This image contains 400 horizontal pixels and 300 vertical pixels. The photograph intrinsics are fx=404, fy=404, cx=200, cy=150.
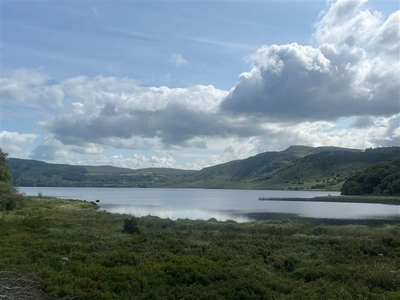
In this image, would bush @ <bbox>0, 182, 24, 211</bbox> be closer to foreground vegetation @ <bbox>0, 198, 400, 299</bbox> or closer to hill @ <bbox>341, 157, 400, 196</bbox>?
foreground vegetation @ <bbox>0, 198, 400, 299</bbox>

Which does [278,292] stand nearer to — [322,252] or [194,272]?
[194,272]

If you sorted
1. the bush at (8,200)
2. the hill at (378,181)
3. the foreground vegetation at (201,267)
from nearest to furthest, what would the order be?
the foreground vegetation at (201,267), the bush at (8,200), the hill at (378,181)

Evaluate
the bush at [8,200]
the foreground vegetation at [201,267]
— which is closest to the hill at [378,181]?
the bush at [8,200]

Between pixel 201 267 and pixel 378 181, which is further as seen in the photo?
pixel 378 181

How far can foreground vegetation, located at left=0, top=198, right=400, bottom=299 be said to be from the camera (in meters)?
17.7

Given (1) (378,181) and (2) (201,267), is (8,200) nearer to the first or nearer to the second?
(2) (201,267)

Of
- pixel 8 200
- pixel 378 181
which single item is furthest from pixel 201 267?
pixel 378 181

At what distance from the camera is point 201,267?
20.9m

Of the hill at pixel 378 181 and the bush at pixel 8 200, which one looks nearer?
the bush at pixel 8 200

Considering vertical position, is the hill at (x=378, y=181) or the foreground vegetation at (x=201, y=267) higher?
the hill at (x=378, y=181)

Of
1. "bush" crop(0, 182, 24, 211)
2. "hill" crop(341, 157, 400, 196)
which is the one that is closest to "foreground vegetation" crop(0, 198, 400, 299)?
"bush" crop(0, 182, 24, 211)

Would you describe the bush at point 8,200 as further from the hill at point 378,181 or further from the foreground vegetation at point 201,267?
the hill at point 378,181

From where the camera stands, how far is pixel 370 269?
2214 centimetres

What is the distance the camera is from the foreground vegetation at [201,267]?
17734 millimetres
